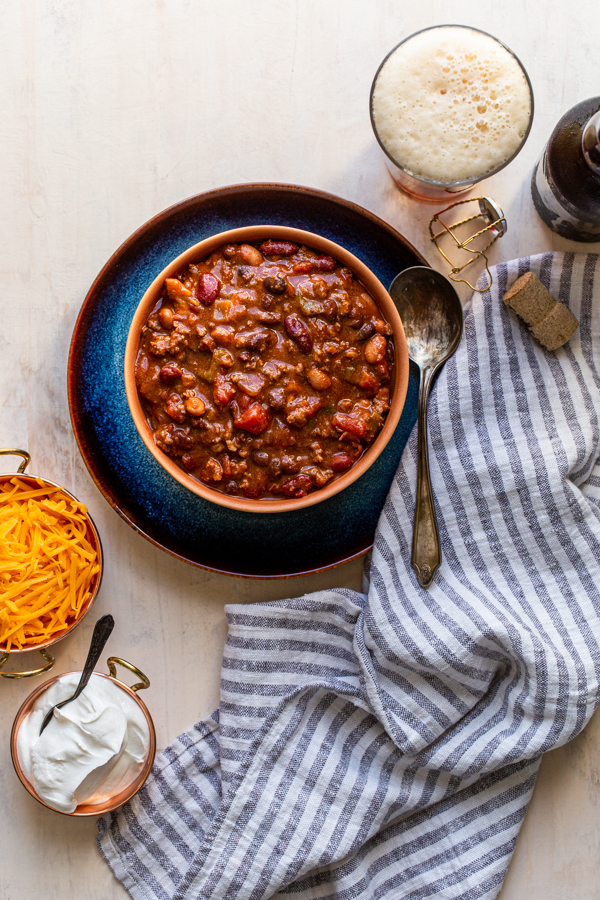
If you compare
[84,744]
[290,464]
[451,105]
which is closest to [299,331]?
[290,464]

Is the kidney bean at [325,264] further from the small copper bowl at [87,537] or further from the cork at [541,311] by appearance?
the small copper bowl at [87,537]

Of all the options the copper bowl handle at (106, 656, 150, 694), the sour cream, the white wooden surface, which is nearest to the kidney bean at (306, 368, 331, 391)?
the white wooden surface

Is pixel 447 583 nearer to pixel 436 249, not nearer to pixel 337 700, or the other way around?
pixel 337 700

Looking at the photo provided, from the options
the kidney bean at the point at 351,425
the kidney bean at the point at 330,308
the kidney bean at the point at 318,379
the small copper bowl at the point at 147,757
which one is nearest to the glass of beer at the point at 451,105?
the kidney bean at the point at 330,308

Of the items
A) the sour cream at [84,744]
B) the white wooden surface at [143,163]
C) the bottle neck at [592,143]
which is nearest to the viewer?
the bottle neck at [592,143]

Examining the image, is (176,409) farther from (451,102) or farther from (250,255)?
(451,102)

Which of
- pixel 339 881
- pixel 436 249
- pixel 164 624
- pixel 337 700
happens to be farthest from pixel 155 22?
pixel 339 881
